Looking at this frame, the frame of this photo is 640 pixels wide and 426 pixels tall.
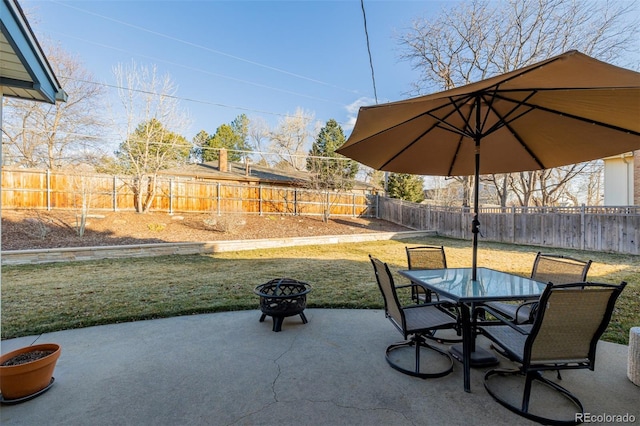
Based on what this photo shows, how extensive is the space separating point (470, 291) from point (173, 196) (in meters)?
13.3

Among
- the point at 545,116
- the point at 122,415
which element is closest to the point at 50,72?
the point at 122,415

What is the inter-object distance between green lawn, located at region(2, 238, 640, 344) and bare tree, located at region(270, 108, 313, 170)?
17.0 m

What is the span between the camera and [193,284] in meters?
5.54

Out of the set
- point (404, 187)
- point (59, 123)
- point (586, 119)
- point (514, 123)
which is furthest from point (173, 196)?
point (404, 187)

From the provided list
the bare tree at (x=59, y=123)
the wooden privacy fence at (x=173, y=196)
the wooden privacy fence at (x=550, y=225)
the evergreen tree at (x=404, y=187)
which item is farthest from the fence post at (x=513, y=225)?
the bare tree at (x=59, y=123)

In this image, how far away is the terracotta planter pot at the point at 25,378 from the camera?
2.19 meters

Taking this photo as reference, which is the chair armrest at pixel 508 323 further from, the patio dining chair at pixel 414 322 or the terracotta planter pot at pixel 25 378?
the terracotta planter pot at pixel 25 378

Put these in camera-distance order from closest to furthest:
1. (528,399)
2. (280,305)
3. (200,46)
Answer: (528,399)
(280,305)
(200,46)

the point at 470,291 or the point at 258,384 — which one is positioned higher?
the point at 470,291

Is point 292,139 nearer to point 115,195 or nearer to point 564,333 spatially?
point 115,195

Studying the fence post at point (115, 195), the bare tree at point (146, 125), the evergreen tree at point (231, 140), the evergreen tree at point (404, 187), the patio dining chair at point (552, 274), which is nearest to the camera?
the patio dining chair at point (552, 274)

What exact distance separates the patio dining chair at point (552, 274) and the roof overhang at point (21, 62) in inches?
183

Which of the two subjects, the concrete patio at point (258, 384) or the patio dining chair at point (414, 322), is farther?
the patio dining chair at point (414, 322)

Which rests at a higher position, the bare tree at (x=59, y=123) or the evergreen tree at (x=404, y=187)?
the bare tree at (x=59, y=123)
